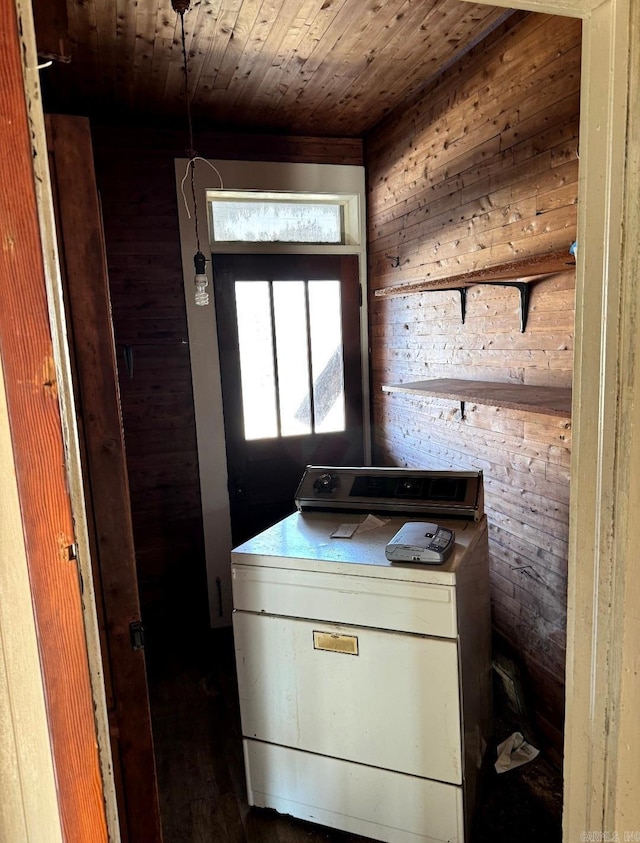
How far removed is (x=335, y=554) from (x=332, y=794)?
0.81m

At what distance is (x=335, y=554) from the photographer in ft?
5.48

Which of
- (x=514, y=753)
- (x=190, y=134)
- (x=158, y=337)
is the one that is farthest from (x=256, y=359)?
(x=514, y=753)

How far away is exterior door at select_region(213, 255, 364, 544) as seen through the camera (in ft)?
10.2

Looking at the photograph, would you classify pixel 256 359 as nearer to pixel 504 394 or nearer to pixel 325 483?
pixel 325 483

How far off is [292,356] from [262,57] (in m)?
1.49

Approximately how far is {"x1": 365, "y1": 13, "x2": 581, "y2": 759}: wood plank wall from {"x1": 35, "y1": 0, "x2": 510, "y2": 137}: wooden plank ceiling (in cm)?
19

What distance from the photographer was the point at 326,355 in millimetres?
3297

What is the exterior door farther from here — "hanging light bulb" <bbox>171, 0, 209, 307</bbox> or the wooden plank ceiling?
the wooden plank ceiling

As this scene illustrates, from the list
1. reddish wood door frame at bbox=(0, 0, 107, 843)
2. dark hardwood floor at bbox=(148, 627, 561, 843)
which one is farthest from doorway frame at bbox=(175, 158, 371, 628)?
reddish wood door frame at bbox=(0, 0, 107, 843)

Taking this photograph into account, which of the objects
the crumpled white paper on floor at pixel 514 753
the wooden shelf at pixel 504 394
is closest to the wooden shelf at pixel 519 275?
the wooden shelf at pixel 504 394

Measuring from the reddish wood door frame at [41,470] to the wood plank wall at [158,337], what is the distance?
2.44 meters

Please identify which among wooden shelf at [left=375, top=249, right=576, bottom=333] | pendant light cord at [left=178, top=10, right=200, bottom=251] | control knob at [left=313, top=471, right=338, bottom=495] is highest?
pendant light cord at [left=178, top=10, right=200, bottom=251]

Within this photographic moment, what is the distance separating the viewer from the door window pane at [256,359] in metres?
3.11

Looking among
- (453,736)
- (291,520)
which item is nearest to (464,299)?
(291,520)
